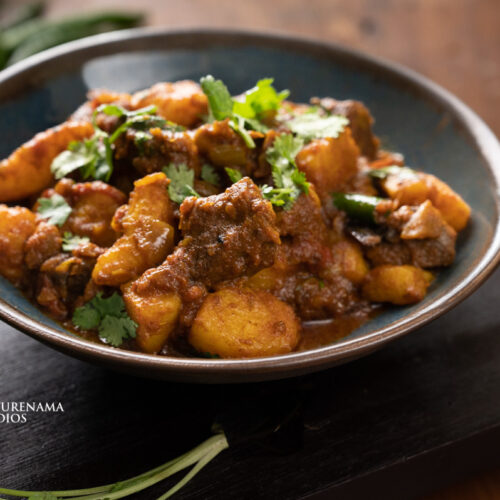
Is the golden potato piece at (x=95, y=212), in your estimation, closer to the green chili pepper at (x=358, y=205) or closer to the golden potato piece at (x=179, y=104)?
the golden potato piece at (x=179, y=104)

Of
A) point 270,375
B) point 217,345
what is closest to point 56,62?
point 217,345

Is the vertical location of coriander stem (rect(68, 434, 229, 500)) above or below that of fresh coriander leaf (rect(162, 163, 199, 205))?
below

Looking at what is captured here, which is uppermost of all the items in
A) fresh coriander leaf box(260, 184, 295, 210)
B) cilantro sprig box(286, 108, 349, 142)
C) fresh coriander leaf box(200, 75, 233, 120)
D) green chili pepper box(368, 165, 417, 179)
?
fresh coriander leaf box(200, 75, 233, 120)

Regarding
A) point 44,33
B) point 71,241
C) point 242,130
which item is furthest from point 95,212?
point 44,33

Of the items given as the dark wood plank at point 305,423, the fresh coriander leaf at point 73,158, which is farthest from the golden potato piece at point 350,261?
the fresh coriander leaf at point 73,158

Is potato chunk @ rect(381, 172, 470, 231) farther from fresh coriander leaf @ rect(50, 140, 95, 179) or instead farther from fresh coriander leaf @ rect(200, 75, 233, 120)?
fresh coriander leaf @ rect(50, 140, 95, 179)

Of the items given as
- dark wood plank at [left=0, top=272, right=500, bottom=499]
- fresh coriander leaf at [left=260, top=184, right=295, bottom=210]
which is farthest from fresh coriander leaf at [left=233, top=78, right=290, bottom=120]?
dark wood plank at [left=0, top=272, right=500, bottom=499]

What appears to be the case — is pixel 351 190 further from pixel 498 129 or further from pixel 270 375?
Answer: pixel 498 129
